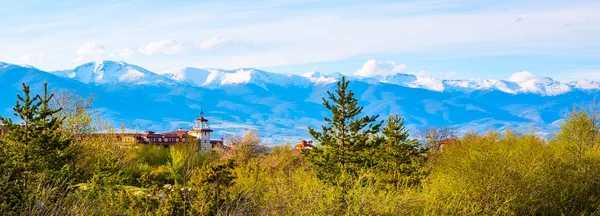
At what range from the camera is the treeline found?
18359mm

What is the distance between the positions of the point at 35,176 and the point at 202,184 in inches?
271

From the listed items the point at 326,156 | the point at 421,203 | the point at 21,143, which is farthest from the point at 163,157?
the point at 421,203

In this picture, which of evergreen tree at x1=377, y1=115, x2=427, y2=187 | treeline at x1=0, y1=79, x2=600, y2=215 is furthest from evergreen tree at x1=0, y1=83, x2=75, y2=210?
evergreen tree at x1=377, y1=115, x2=427, y2=187

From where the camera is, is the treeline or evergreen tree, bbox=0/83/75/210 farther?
evergreen tree, bbox=0/83/75/210

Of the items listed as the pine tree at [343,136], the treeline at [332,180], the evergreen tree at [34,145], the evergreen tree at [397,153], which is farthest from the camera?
the evergreen tree at [397,153]

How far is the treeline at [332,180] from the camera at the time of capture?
18359mm

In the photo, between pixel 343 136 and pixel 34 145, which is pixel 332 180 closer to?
pixel 343 136

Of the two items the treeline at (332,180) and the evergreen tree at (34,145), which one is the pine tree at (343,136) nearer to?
the treeline at (332,180)

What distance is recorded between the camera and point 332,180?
109 ft

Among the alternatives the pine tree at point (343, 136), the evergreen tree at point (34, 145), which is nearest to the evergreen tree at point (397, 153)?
the pine tree at point (343, 136)

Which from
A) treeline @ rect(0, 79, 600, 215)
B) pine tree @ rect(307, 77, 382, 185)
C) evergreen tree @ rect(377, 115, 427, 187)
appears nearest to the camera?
treeline @ rect(0, 79, 600, 215)

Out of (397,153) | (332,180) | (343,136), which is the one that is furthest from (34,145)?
(397,153)

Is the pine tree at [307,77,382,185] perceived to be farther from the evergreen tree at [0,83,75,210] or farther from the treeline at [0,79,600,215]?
the evergreen tree at [0,83,75,210]

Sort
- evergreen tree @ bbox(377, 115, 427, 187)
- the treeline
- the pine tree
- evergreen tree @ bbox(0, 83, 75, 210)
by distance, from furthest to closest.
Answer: evergreen tree @ bbox(377, 115, 427, 187), the pine tree, evergreen tree @ bbox(0, 83, 75, 210), the treeline
